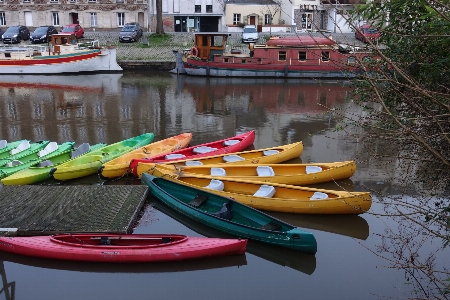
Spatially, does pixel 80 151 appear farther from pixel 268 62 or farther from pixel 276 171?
pixel 268 62

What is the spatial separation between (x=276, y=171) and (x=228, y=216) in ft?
8.35

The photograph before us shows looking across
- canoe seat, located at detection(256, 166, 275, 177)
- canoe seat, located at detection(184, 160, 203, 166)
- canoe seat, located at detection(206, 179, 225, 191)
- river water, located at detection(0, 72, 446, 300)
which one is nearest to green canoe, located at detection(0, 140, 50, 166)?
river water, located at detection(0, 72, 446, 300)

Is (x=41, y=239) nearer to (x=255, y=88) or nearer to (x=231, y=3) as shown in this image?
(x=255, y=88)

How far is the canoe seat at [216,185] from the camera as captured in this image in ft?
34.5

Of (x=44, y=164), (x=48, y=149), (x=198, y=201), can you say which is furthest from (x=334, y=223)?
(x=48, y=149)

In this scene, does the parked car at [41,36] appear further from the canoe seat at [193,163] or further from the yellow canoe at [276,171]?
the yellow canoe at [276,171]

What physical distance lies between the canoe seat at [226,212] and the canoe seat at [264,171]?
2041 millimetres

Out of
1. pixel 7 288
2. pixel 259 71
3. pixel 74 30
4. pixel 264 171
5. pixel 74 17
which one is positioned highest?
pixel 74 17

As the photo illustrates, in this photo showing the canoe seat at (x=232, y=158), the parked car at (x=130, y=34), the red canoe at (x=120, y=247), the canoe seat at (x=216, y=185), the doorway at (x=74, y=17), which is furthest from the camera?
the doorway at (x=74, y=17)

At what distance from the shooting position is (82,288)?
7.82m

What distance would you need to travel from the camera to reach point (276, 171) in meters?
11.5

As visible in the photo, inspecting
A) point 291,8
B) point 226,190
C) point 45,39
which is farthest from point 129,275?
point 291,8

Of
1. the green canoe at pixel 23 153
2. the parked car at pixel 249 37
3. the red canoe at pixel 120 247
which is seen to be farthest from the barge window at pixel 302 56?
the red canoe at pixel 120 247

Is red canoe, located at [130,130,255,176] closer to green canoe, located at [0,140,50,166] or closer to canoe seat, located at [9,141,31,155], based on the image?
green canoe, located at [0,140,50,166]
